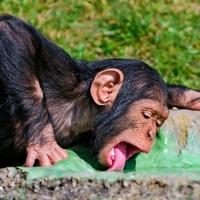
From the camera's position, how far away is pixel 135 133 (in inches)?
232

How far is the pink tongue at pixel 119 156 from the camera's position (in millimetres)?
5732

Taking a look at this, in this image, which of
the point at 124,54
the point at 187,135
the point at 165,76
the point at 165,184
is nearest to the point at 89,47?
the point at 124,54

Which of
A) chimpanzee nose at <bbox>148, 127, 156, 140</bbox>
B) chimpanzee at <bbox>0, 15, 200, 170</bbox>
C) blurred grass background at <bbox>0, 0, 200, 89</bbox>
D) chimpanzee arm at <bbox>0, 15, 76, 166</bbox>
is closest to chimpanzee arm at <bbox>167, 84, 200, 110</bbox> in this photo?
chimpanzee at <bbox>0, 15, 200, 170</bbox>

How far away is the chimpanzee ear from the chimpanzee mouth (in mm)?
379

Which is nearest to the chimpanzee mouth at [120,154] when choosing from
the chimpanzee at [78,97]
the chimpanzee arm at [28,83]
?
the chimpanzee at [78,97]

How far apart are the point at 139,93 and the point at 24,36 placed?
1081 millimetres

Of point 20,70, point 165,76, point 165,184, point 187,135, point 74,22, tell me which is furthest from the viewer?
point 74,22

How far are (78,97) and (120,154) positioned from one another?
0.66m

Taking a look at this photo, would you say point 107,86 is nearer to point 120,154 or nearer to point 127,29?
point 120,154

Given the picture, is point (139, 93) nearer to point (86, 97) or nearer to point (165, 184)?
point (86, 97)

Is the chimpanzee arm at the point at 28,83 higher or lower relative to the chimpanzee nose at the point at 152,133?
higher

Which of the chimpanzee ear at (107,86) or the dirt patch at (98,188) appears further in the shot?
the chimpanzee ear at (107,86)

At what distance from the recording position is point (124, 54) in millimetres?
9383

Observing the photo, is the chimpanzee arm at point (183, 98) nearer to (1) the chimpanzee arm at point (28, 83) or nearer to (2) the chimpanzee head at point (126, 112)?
(2) the chimpanzee head at point (126, 112)
